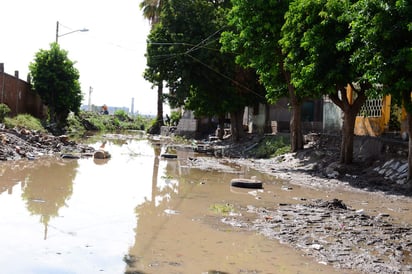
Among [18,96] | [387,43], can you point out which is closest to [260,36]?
[387,43]

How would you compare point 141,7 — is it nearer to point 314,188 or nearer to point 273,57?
point 273,57

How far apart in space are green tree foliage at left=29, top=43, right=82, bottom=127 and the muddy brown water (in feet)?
66.9

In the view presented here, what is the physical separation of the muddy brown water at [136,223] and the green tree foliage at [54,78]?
20.4m

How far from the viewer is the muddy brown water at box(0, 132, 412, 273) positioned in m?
5.41

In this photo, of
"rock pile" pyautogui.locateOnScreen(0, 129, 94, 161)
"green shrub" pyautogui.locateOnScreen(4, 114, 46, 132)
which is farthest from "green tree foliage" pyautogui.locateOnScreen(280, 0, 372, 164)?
"green shrub" pyautogui.locateOnScreen(4, 114, 46, 132)

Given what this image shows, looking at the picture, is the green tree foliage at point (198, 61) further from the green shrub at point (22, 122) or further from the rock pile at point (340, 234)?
the rock pile at point (340, 234)

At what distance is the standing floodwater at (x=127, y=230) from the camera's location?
5.38m

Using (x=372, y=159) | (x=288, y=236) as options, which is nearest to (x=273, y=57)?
(x=372, y=159)

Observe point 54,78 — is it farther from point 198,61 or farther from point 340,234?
point 340,234

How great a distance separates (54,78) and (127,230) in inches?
1114

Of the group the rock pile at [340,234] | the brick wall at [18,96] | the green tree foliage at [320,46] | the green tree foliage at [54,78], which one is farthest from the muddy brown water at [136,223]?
the green tree foliage at [54,78]

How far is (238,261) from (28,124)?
75.9 ft

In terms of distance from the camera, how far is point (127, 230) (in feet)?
23.0

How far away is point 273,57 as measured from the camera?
19328 mm
